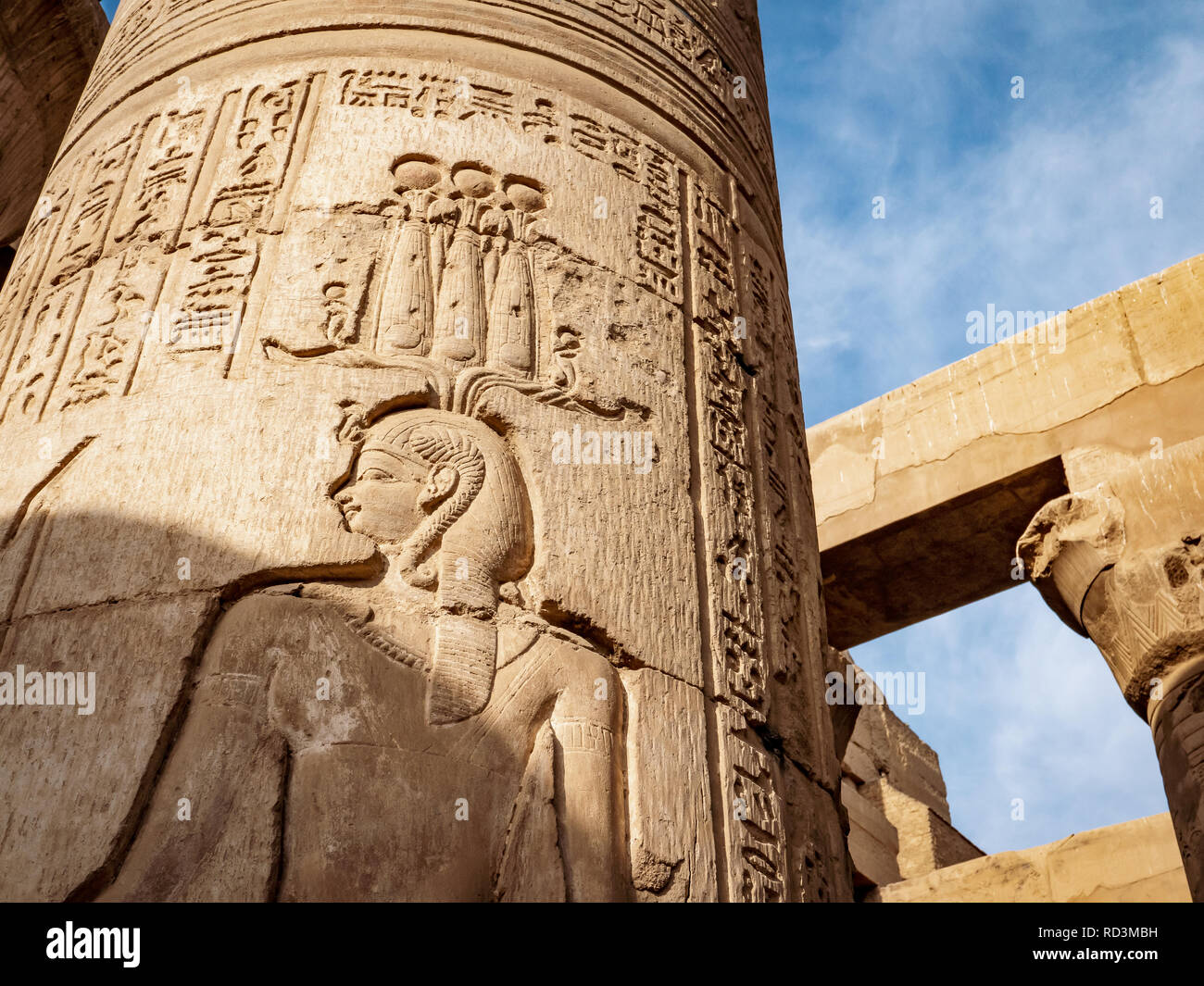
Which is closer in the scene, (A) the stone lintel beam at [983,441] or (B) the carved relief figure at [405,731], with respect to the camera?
(B) the carved relief figure at [405,731]

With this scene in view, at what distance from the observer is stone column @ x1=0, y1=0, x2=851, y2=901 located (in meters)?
2.52

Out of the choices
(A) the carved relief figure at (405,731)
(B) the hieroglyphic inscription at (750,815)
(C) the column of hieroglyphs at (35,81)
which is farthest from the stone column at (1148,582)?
(C) the column of hieroglyphs at (35,81)

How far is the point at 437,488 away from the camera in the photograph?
2883 millimetres

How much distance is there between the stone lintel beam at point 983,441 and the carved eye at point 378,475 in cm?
495

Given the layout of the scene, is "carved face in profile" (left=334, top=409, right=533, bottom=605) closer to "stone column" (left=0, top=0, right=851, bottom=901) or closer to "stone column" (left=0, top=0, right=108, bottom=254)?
"stone column" (left=0, top=0, right=851, bottom=901)

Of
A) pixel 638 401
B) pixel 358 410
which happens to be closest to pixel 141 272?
pixel 358 410

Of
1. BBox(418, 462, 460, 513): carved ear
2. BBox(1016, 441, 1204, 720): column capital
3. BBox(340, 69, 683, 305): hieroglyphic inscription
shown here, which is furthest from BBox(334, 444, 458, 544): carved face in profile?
BBox(1016, 441, 1204, 720): column capital

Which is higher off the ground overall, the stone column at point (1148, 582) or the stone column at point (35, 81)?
the stone column at point (35, 81)

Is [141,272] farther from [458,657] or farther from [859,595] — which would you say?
[859,595]

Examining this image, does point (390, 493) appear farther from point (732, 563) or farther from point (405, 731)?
point (732, 563)

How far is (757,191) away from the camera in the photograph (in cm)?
448

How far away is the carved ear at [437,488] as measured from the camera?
2879 mm

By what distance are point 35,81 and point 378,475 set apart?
621 centimetres

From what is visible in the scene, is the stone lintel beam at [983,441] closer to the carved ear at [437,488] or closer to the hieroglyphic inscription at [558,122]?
the hieroglyphic inscription at [558,122]
